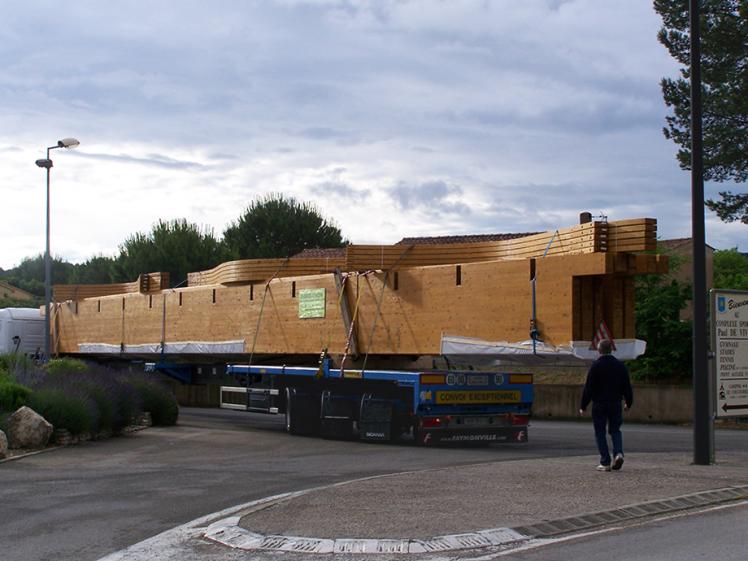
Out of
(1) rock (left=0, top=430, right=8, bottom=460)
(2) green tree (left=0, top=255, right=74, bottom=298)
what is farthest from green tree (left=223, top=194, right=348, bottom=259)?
(1) rock (left=0, top=430, right=8, bottom=460)

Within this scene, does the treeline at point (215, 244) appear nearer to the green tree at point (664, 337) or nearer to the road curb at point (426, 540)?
the green tree at point (664, 337)

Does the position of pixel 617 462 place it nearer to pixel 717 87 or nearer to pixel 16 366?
pixel 16 366

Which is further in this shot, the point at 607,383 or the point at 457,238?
the point at 457,238

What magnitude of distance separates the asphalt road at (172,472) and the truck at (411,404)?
35 cm

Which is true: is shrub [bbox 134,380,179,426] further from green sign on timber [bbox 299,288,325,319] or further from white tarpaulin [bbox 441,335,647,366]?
white tarpaulin [bbox 441,335,647,366]

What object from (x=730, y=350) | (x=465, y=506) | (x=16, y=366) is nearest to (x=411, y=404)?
(x=730, y=350)

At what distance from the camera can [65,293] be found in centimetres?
3144

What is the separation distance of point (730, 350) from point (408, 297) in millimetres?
5908

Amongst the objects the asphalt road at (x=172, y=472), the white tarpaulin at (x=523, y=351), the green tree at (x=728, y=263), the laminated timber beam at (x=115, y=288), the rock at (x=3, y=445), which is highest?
the green tree at (x=728, y=263)

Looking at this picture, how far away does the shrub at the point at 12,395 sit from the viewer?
631 inches

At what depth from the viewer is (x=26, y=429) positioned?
50.1 ft

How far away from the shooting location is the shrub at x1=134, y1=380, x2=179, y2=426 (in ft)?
68.4

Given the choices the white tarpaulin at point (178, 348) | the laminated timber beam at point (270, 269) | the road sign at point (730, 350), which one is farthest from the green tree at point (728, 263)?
the road sign at point (730, 350)

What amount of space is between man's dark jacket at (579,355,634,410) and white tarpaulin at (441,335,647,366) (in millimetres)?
1880
